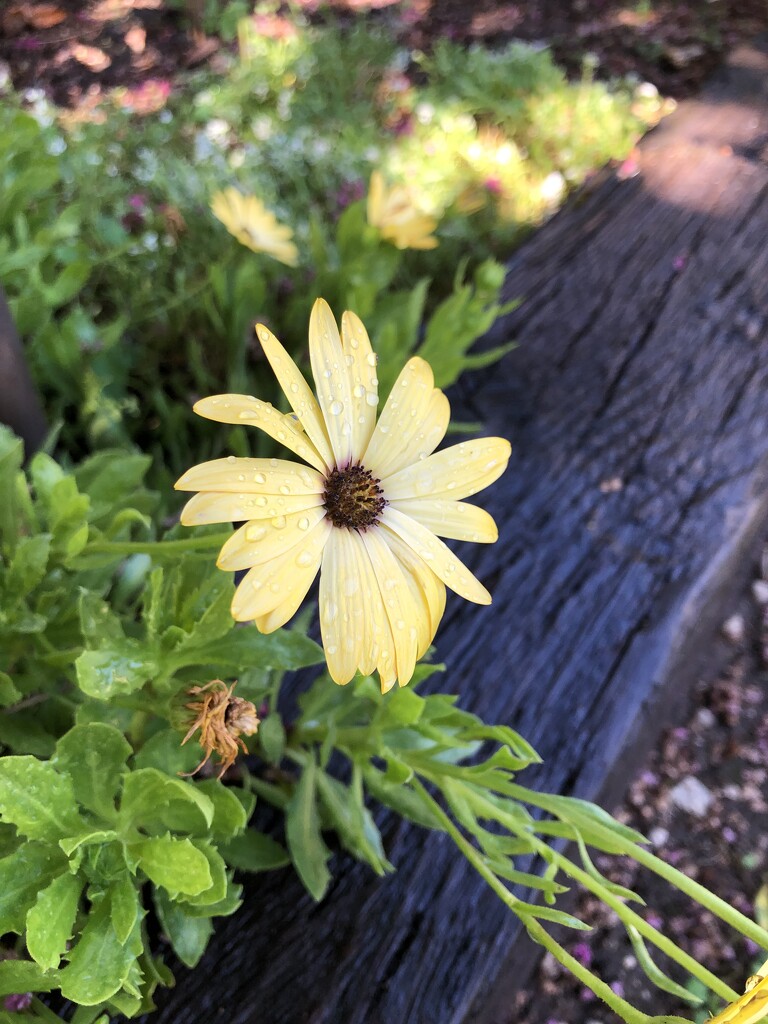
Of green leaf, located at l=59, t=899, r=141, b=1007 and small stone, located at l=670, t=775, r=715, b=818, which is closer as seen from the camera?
green leaf, located at l=59, t=899, r=141, b=1007

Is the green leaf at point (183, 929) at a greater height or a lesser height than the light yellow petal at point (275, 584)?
lesser

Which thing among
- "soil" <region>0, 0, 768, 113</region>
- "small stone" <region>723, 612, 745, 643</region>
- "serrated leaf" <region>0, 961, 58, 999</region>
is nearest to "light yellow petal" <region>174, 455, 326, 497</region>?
"serrated leaf" <region>0, 961, 58, 999</region>

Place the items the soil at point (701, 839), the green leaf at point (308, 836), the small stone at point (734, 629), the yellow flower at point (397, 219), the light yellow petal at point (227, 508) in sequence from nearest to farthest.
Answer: the light yellow petal at point (227, 508)
the green leaf at point (308, 836)
the soil at point (701, 839)
the yellow flower at point (397, 219)
the small stone at point (734, 629)

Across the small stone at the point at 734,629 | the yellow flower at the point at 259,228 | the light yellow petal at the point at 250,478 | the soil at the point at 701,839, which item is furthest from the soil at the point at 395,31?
the light yellow petal at the point at 250,478

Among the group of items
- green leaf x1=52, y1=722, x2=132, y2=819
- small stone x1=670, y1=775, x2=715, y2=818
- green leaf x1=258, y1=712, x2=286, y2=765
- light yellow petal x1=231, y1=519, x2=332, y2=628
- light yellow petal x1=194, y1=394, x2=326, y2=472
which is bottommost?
small stone x1=670, y1=775, x2=715, y2=818

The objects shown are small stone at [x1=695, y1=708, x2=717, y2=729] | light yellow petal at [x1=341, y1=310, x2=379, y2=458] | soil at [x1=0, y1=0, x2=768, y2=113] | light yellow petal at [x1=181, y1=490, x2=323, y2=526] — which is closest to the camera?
light yellow petal at [x1=181, y1=490, x2=323, y2=526]

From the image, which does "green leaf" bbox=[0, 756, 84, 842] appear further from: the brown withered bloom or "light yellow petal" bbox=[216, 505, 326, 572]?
"light yellow petal" bbox=[216, 505, 326, 572]

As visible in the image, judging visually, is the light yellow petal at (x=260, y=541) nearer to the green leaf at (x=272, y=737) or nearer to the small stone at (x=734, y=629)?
the green leaf at (x=272, y=737)
